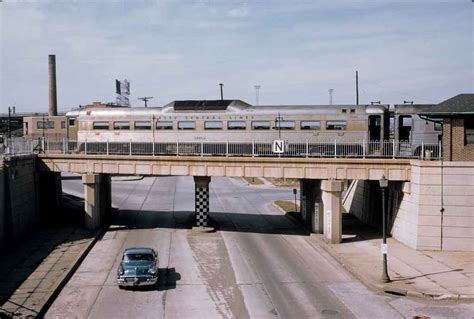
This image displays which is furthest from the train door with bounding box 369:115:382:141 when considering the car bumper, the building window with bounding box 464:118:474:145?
the car bumper

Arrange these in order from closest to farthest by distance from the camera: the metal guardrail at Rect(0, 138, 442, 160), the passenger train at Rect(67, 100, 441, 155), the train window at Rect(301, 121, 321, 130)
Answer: the metal guardrail at Rect(0, 138, 442, 160)
the passenger train at Rect(67, 100, 441, 155)
the train window at Rect(301, 121, 321, 130)

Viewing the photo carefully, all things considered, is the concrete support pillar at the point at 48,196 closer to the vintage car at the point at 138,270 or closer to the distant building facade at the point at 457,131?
the vintage car at the point at 138,270

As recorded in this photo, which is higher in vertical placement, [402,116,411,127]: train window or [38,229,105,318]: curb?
[402,116,411,127]: train window

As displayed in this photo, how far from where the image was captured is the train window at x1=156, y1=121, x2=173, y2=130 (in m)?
43.1

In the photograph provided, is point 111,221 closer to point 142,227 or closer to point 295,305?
point 142,227

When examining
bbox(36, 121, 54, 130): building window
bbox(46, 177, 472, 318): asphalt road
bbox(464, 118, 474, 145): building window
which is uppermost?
bbox(36, 121, 54, 130): building window

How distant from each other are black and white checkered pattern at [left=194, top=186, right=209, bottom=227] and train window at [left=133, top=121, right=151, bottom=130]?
21.8ft

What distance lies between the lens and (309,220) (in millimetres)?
46938

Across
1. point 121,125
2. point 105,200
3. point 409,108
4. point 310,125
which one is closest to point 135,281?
point 310,125

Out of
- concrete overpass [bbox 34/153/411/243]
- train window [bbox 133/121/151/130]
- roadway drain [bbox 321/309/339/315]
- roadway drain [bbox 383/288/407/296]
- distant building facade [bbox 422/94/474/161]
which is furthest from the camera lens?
train window [bbox 133/121/151/130]

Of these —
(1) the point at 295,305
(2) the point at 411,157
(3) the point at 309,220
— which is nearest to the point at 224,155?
(3) the point at 309,220

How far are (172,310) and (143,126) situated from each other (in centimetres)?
2319

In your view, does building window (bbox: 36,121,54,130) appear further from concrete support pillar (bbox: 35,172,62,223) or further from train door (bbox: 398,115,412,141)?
train door (bbox: 398,115,412,141)

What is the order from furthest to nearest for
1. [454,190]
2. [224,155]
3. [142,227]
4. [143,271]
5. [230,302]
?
[142,227] < [224,155] < [454,190] < [143,271] < [230,302]
